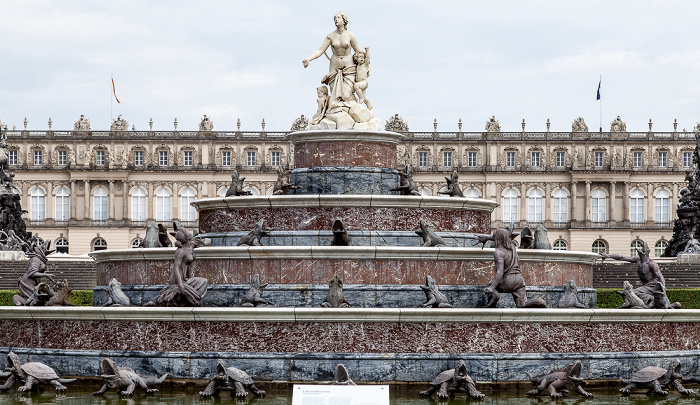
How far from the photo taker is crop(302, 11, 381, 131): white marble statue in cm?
2172

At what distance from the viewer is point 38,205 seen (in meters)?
82.7

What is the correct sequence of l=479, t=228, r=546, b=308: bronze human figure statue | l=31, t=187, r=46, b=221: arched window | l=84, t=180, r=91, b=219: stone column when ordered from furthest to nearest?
l=31, t=187, r=46, b=221: arched window, l=84, t=180, r=91, b=219: stone column, l=479, t=228, r=546, b=308: bronze human figure statue

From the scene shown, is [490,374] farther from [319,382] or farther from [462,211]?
[462,211]

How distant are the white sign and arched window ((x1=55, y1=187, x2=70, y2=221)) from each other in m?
74.3

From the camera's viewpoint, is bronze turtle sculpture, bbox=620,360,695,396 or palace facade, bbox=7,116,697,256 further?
palace facade, bbox=7,116,697,256

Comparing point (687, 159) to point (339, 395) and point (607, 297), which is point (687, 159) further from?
point (339, 395)

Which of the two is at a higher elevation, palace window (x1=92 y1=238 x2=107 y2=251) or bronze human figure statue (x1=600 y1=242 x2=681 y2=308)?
bronze human figure statue (x1=600 y1=242 x2=681 y2=308)

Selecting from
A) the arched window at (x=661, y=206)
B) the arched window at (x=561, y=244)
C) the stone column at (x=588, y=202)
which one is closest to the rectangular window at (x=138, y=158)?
the arched window at (x=561, y=244)

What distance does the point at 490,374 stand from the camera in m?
14.9

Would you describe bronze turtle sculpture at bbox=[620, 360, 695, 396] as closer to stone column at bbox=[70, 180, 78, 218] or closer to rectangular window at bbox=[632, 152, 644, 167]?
rectangular window at bbox=[632, 152, 644, 167]

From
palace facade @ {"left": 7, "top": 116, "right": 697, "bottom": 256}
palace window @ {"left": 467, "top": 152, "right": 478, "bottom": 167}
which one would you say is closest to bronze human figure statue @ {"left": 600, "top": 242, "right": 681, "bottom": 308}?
palace facade @ {"left": 7, "top": 116, "right": 697, "bottom": 256}

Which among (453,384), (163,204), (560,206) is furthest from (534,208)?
(453,384)

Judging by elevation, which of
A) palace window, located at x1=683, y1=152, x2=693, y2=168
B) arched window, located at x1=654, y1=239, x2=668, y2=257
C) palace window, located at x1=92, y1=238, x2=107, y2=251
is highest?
palace window, located at x1=683, y1=152, x2=693, y2=168

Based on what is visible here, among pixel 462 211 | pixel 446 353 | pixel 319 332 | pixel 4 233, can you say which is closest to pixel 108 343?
pixel 319 332
